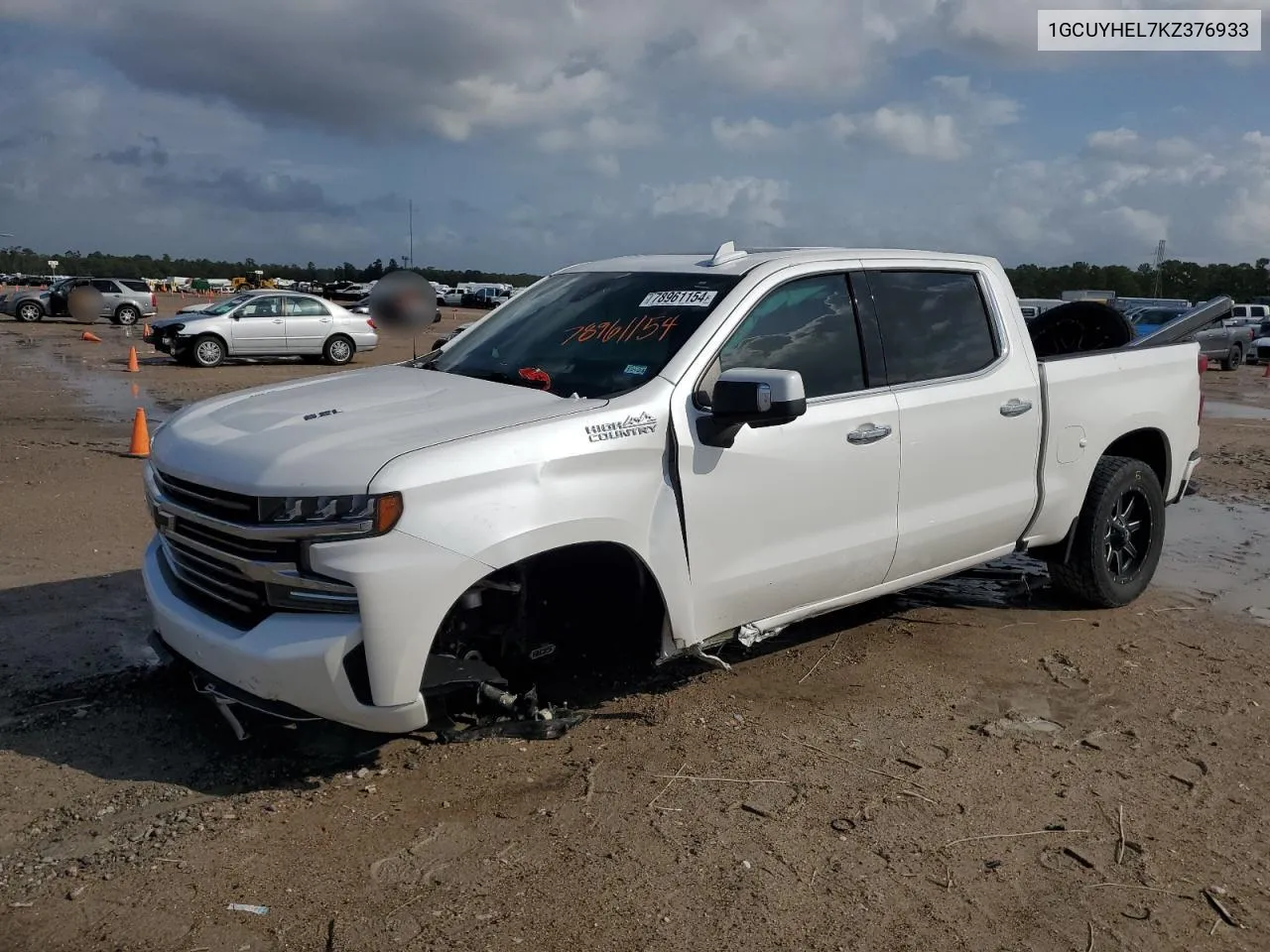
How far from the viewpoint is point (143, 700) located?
4621 millimetres

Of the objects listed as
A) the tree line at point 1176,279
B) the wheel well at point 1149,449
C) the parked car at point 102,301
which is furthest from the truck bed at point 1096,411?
the tree line at point 1176,279

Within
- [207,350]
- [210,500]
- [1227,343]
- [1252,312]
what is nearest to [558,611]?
[210,500]

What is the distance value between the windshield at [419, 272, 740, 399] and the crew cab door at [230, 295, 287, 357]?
19.7 m

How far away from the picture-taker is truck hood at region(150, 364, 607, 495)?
358 cm

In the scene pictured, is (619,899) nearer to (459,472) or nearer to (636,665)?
(459,472)

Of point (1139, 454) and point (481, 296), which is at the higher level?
point (481, 296)

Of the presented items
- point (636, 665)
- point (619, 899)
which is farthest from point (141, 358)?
point (619, 899)

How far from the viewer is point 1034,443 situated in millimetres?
5613

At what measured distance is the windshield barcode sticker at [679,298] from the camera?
181 inches

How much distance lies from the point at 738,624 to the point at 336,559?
175cm

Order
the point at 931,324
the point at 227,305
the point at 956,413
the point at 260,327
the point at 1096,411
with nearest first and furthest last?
1. the point at 956,413
2. the point at 931,324
3. the point at 1096,411
4. the point at 260,327
5. the point at 227,305

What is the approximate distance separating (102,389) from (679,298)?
52.8 feet

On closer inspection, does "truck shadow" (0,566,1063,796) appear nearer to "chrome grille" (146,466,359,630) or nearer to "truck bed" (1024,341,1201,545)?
"chrome grille" (146,466,359,630)

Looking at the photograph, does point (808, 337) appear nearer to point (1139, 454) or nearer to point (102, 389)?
point (1139, 454)
